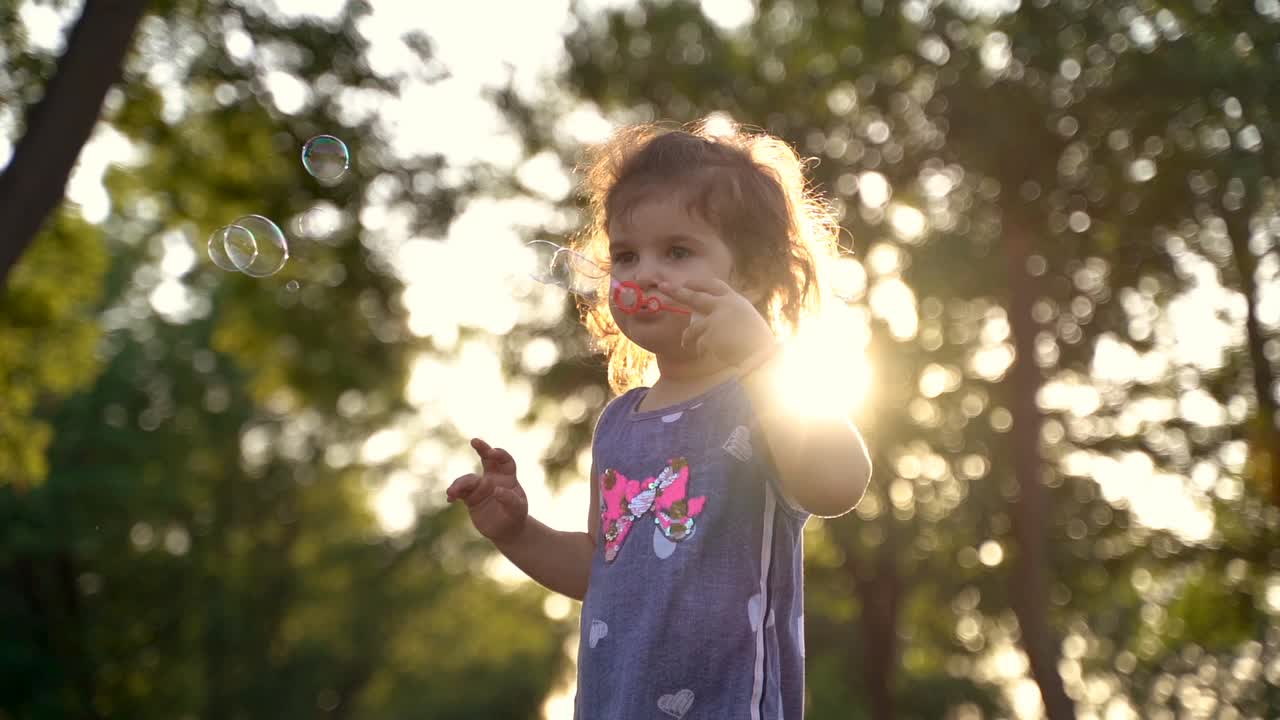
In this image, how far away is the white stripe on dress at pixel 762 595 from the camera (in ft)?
8.63

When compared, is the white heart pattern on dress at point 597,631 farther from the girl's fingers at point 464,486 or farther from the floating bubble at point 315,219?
the floating bubble at point 315,219

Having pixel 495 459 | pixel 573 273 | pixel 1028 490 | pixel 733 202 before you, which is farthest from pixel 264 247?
pixel 1028 490

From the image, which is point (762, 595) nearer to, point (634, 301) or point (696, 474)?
point (696, 474)

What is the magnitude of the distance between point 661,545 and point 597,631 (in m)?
0.22

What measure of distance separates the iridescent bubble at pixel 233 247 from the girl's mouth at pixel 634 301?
9.16 feet

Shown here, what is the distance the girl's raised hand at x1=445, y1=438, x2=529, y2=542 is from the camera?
3.22 metres

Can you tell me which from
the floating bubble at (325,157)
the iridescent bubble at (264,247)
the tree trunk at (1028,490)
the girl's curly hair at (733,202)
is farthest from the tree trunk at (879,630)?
the girl's curly hair at (733,202)

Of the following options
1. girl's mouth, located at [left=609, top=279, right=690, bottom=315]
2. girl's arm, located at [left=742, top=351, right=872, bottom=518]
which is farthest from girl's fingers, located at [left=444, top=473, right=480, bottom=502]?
girl's arm, located at [left=742, top=351, right=872, bottom=518]

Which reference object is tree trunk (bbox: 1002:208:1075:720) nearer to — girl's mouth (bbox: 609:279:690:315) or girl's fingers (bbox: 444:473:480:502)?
girl's fingers (bbox: 444:473:480:502)

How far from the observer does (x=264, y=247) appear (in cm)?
544

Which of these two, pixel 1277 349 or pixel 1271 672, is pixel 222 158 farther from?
pixel 1271 672

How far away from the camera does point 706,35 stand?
596 inches

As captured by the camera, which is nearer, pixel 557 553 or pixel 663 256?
→ pixel 663 256

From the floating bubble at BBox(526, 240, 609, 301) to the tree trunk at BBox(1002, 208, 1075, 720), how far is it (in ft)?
30.1
